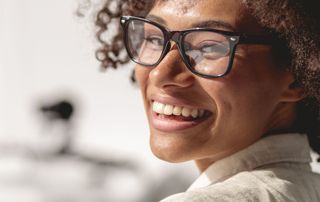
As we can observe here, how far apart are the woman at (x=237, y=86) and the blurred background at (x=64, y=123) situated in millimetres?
3315

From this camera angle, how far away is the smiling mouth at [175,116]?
58.6 inches

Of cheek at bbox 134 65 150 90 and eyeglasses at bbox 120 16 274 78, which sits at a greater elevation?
eyeglasses at bbox 120 16 274 78

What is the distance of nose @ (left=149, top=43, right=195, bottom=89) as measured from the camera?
4.78 ft

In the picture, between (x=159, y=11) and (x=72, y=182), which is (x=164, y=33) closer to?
(x=159, y=11)

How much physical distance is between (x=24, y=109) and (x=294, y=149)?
14.8 feet

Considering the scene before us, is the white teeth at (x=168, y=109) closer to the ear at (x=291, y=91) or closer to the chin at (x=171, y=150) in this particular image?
the chin at (x=171, y=150)

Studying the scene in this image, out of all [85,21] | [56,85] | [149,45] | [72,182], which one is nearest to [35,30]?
[56,85]

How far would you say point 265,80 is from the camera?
1454 mm

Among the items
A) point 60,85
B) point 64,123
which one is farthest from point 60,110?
point 60,85

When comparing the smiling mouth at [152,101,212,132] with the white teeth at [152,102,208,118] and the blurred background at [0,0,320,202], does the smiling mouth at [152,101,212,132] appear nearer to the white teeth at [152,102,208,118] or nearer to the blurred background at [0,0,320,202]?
the white teeth at [152,102,208,118]

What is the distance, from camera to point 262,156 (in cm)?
147

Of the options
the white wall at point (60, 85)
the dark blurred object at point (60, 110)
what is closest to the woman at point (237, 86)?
the white wall at point (60, 85)

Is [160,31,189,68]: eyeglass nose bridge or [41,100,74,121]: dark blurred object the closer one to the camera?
[160,31,189,68]: eyeglass nose bridge

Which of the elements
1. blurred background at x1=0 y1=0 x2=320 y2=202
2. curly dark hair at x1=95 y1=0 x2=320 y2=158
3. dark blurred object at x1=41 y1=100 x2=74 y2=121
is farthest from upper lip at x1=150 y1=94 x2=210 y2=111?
dark blurred object at x1=41 y1=100 x2=74 y2=121
